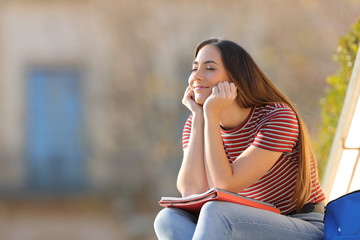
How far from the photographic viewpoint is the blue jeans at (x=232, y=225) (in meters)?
1.91

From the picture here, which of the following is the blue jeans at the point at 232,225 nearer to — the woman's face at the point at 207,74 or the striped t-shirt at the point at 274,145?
Result: the striped t-shirt at the point at 274,145

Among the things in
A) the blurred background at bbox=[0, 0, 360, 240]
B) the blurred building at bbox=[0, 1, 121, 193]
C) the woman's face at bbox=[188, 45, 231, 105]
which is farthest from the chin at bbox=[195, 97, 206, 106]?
the blurred building at bbox=[0, 1, 121, 193]

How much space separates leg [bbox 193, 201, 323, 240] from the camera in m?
1.90

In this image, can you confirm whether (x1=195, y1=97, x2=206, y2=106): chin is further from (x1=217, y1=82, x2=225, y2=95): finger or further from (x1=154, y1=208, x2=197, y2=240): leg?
(x1=154, y1=208, x2=197, y2=240): leg

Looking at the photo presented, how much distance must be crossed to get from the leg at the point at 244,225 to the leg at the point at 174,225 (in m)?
0.11

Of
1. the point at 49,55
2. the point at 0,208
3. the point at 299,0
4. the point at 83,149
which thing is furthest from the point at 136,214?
the point at 299,0

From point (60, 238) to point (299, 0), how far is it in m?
4.69

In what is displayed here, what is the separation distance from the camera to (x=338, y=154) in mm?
2861

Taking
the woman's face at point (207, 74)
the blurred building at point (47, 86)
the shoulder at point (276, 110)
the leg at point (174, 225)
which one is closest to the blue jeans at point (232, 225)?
the leg at point (174, 225)

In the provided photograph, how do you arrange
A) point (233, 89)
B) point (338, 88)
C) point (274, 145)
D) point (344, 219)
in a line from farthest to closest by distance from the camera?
point (338, 88)
point (233, 89)
point (274, 145)
point (344, 219)

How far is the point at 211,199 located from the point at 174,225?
155mm

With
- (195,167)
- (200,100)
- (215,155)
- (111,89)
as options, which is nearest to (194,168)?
(195,167)

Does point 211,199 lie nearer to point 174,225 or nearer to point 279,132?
point 174,225

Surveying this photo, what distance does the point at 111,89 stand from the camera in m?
10.3
